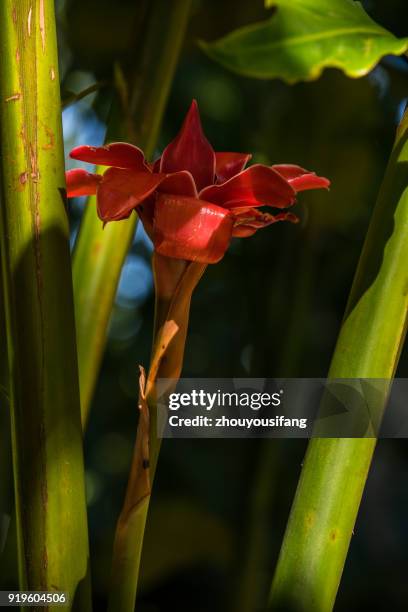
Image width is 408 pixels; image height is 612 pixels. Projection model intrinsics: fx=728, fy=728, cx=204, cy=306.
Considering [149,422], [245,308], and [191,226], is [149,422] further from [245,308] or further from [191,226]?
[245,308]

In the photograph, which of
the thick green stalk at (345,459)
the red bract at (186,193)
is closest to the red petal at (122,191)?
the red bract at (186,193)

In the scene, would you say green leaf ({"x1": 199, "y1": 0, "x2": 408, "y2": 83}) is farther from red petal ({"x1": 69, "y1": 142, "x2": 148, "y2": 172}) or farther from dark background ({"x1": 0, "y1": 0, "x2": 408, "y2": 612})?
dark background ({"x1": 0, "y1": 0, "x2": 408, "y2": 612})

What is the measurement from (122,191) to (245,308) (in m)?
0.85

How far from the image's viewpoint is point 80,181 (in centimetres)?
35

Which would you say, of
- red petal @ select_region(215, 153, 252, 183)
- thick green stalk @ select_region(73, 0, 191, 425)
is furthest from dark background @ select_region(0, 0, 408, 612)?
red petal @ select_region(215, 153, 252, 183)

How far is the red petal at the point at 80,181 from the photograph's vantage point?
35cm

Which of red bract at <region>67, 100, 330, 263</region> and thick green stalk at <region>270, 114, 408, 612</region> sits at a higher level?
red bract at <region>67, 100, 330, 263</region>

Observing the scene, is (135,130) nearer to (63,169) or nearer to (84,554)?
(63,169)

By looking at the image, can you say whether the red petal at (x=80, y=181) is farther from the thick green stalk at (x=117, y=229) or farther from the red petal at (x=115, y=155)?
the thick green stalk at (x=117, y=229)

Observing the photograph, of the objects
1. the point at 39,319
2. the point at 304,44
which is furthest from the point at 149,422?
the point at 304,44

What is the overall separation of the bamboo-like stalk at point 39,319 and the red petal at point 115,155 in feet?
0.04

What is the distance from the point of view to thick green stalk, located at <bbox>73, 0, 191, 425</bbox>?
0.49 metres

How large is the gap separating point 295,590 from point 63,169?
0.22m

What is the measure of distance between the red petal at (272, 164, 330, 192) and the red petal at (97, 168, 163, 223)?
2.6 inches
